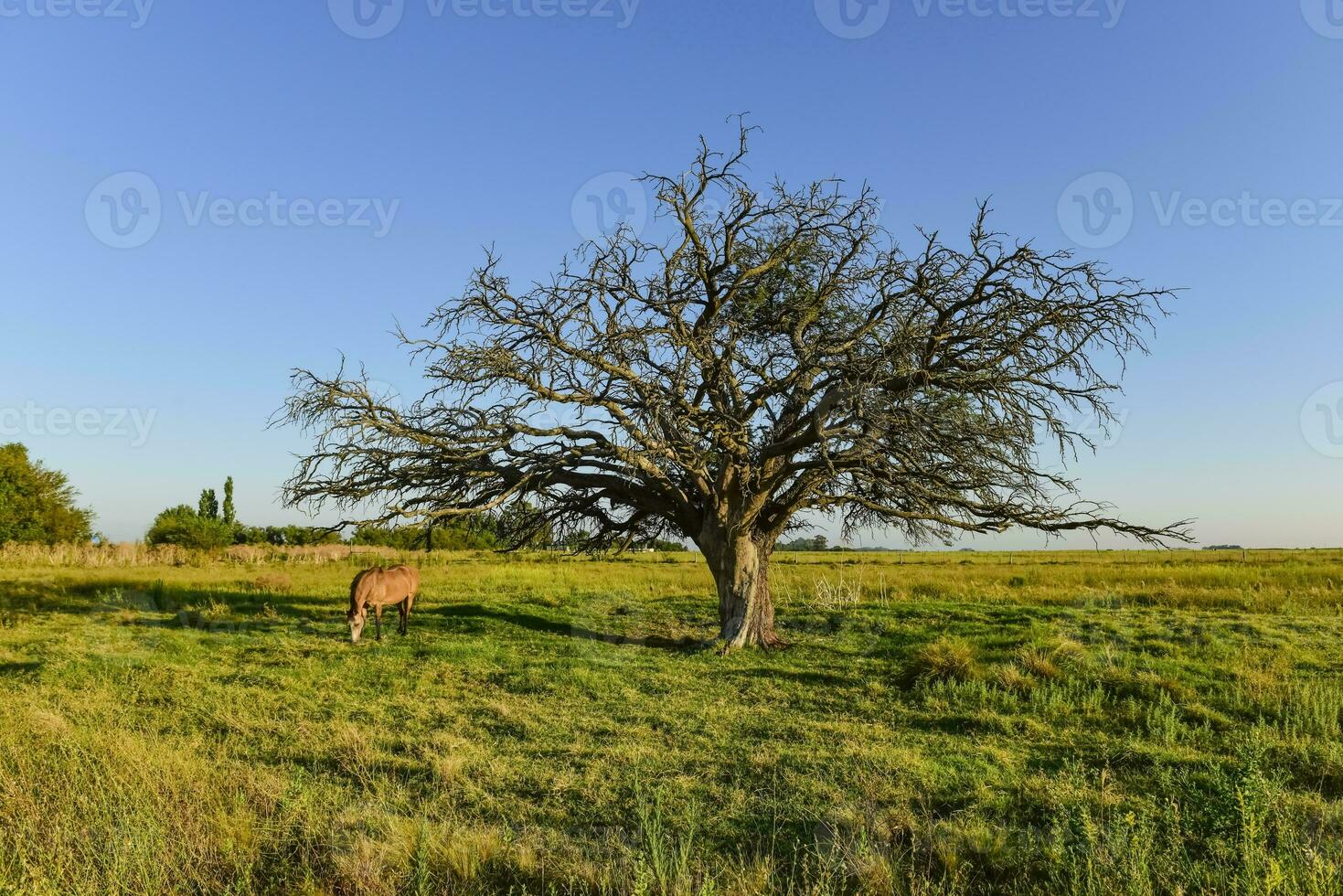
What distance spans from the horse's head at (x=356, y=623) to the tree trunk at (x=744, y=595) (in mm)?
7471

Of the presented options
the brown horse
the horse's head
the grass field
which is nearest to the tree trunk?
the grass field

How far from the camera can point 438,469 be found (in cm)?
1568

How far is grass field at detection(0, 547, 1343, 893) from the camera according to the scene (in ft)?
17.9

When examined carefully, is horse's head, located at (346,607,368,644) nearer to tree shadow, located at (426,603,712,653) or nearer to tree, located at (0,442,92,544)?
tree shadow, located at (426,603,712,653)

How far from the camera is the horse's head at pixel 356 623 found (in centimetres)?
1633

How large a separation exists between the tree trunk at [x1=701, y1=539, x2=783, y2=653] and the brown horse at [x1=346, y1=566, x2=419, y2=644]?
7.10 metres

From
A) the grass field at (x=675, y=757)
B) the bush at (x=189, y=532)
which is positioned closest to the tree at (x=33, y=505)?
the bush at (x=189, y=532)

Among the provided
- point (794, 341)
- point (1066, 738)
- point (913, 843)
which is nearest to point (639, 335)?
point (794, 341)

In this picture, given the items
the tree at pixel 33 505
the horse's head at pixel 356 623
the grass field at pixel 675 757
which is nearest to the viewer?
the grass field at pixel 675 757

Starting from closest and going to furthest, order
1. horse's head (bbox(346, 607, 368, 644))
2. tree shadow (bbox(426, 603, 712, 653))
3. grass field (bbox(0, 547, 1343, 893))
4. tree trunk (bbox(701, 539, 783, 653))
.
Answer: grass field (bbox(0, 547, 1343, 893)) → tree trunk (bbox(701, 539, 783, 653)) → horse's head (bbox(346, 607, 368, 644)) → tree shadow (bbox(426, 603, 712, 653))

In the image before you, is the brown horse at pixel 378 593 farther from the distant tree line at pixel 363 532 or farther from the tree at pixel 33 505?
the tree at pixel 33 505

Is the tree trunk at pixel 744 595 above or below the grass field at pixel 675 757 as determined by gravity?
above

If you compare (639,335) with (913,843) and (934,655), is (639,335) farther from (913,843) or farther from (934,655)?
(913,843)

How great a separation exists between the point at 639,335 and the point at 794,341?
9.52 feet
